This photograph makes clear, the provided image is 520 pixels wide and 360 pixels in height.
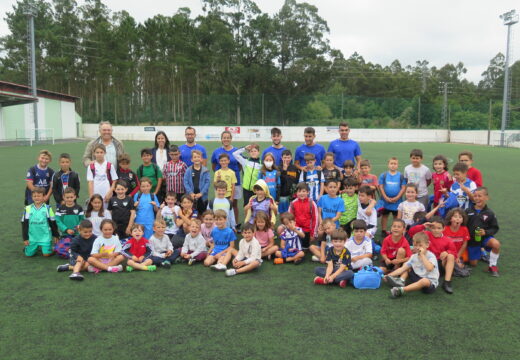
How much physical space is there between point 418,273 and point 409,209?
61.8 inches

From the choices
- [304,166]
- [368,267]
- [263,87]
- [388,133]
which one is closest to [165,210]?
[304,166]

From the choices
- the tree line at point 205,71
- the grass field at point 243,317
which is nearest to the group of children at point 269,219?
the grass field at point 243,317

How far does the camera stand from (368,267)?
458cm

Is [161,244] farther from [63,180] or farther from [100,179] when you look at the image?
[63,180]

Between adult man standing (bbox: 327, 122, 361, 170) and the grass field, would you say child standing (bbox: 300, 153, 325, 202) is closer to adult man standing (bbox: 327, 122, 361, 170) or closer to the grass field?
adult man standing (bbox: 327, 122, 361, 170)

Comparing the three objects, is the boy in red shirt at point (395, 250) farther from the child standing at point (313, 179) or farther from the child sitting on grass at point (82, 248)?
the child sitting on grass at point (82, 248)

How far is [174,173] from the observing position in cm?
637

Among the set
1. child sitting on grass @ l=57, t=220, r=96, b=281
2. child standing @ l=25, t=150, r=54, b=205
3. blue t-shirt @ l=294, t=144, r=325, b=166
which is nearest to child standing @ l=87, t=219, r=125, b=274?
child sitting on grass @ l=57, t=220, r=96, b=281

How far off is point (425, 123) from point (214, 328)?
140ft

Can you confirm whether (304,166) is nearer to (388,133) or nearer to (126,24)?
(388,133)

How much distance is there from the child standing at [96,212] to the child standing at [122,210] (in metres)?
0.14

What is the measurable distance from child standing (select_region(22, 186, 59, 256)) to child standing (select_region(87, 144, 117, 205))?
66 cm

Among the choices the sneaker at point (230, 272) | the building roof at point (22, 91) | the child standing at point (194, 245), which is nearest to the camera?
the sneaker at point (230, 272)

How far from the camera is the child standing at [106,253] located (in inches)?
189
